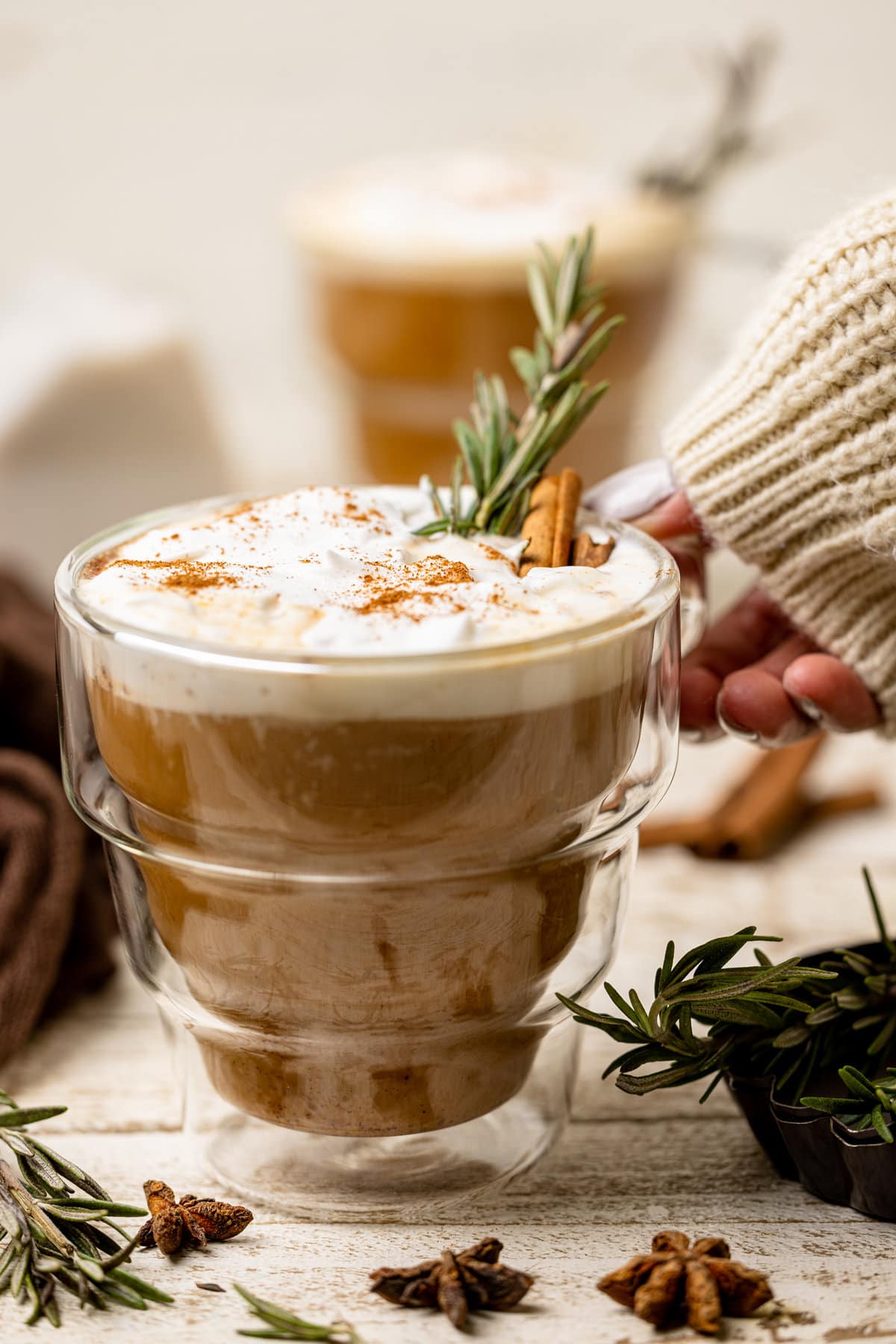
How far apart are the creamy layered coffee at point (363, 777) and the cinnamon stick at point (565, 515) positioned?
3 centimetres

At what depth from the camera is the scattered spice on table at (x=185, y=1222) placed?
606 millimetres

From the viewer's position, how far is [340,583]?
0.61 metres

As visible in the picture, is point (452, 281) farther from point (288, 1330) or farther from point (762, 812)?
point (288, 1330)

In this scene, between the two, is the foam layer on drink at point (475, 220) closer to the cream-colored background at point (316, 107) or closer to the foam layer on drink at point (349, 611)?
the cream-colored background at point (316, 107)


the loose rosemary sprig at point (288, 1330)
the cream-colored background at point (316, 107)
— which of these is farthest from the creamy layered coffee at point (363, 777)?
the cream-colored background at point (316, 107)

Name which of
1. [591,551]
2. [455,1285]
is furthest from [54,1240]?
[591,551]

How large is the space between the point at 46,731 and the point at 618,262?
85cm

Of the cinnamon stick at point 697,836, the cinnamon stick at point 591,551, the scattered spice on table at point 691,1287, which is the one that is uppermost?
the cinnamon stick at point 591,551

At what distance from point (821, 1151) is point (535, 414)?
400 mm

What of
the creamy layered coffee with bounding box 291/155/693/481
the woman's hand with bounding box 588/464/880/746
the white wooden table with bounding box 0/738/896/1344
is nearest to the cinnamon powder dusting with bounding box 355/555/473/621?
the woman's hand with bounding box 588/464/880/746

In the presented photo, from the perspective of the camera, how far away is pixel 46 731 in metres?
1.00

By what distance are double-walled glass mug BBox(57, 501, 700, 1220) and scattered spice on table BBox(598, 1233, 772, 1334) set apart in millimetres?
100

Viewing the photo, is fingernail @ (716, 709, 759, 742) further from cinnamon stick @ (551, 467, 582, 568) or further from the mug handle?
cinnamon stick @ (551, 467, 582, 568)

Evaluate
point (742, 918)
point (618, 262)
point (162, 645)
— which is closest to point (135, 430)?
point (618, 262)
